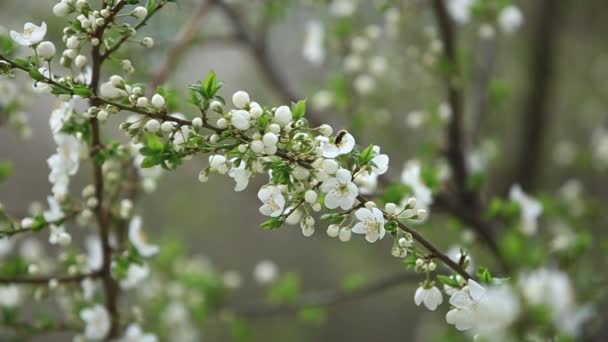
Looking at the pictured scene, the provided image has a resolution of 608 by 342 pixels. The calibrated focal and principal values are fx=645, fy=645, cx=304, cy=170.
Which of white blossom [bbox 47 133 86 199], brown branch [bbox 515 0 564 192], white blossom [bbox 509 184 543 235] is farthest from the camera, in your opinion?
brown branch [bbox 515 0 564 192]

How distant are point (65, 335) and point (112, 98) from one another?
2.24 meters

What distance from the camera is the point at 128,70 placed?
860 millimetres

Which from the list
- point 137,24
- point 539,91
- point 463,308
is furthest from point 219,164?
point 539,91

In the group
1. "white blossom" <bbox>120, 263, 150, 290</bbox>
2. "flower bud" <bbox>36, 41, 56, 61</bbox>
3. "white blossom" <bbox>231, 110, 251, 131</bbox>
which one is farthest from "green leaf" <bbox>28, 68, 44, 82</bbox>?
"white blossom" <bbox>120, 263, 150, 290</bbox>

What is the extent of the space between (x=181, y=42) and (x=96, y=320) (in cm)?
77

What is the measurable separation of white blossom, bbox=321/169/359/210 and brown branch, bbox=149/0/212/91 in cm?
86

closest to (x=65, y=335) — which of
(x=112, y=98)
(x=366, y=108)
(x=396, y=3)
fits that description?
(x=366, y=108)

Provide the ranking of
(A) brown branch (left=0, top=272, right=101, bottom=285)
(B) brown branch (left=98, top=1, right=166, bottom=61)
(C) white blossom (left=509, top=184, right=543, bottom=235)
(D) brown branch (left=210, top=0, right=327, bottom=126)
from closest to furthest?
1. (B) brown branch (left=98, top=1, right=166, bottom=61)
2. (A) brown branch (left=0, top=272, right=101, bottom=285)
3. (C) white blossom (left=509, top=184, right=543, bottom=235)
4. (D) brown branch (left=210, top=0, right=327, bottom=126)

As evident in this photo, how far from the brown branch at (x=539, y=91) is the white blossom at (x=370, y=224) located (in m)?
1.65

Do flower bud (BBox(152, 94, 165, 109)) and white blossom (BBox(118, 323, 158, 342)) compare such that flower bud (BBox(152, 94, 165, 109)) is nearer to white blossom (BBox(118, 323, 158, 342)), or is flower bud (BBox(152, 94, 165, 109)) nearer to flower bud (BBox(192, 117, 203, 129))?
flower bud (BBox(192, 117, 203, 129))

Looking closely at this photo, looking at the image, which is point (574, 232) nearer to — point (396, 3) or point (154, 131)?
point (396, 3)

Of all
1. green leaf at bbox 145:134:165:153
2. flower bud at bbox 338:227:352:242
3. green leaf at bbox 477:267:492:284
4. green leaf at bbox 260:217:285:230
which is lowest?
green leaf at bbox 477:267:492:284

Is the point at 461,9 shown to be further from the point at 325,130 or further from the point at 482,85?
the point at 325,130

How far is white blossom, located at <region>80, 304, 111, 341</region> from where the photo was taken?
3.94ft
